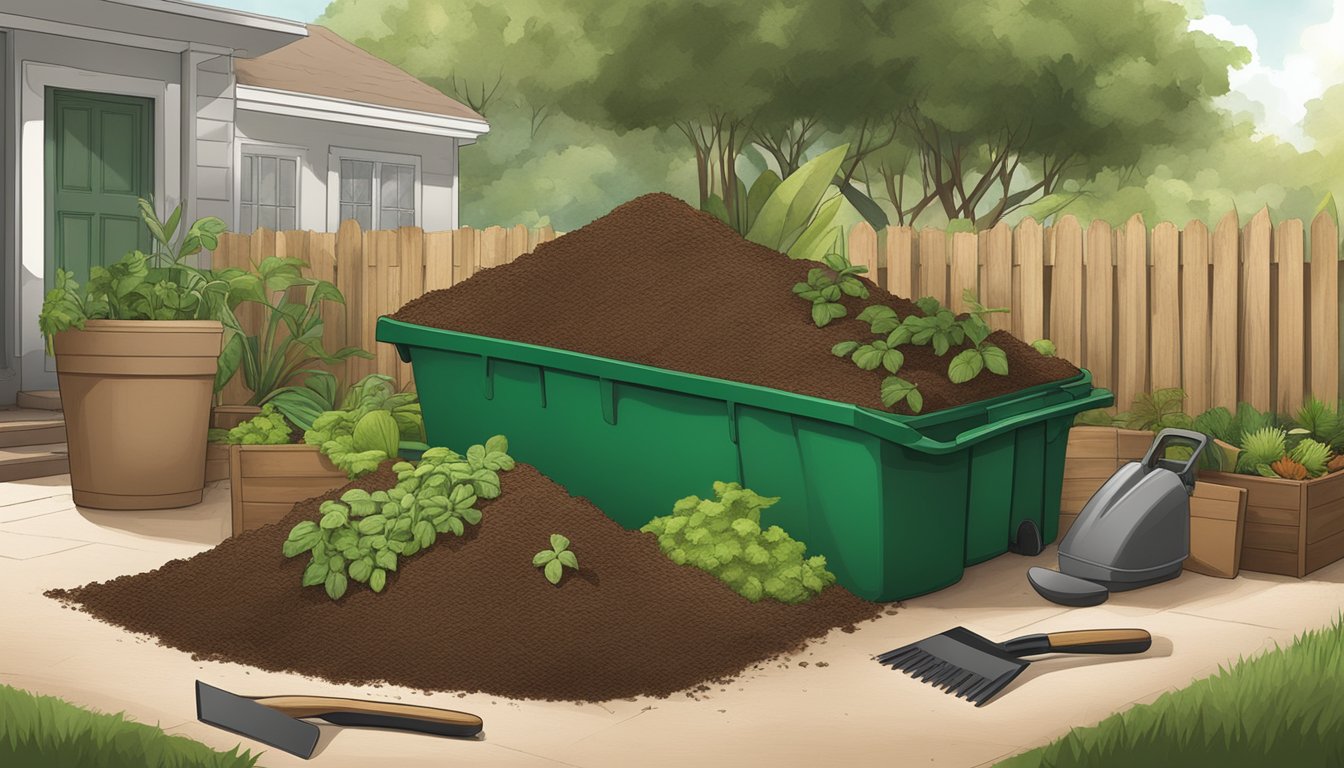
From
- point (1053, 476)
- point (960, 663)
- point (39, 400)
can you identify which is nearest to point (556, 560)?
point (960, 663)

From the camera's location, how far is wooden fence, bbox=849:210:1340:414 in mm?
6480

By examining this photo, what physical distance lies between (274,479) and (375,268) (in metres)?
3.36

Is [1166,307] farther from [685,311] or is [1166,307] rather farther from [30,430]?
[30,430]

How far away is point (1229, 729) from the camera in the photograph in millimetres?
3094

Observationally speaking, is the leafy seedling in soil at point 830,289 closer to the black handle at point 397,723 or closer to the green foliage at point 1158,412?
the green foliage at point 1158,412

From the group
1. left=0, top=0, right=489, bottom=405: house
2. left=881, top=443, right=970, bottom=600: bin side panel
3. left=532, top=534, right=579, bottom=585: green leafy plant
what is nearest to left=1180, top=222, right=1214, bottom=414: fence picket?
left=881, top=443, right=970, bottom=600: bin side panel

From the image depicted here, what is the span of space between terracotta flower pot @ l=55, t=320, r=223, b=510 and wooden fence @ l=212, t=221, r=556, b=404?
1.90 m

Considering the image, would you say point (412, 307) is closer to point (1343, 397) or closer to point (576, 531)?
point (576, 531)

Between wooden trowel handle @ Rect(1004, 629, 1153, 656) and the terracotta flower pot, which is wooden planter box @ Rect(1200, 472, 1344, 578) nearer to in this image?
wooden trowel handle @ Rect(1004, 629, 1153, 656)

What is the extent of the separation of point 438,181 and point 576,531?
31.6ft

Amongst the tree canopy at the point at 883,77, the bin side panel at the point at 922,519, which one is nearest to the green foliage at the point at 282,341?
the bin side panel at the point at 922,519

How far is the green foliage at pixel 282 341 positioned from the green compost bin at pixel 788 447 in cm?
237

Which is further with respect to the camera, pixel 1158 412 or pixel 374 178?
pixel 374 178

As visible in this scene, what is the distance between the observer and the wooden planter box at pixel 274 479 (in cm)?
568
